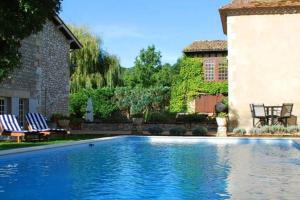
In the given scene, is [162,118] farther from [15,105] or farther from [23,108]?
[15,105]

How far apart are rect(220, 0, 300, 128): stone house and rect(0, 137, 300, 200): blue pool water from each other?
240 inches

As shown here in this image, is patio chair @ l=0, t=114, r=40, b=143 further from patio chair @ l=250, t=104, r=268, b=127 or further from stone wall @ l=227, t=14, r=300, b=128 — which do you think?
stone wall @ l=227, t=14, r=300, b=128

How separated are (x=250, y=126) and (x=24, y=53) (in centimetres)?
993

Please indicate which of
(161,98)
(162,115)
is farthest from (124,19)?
(162,115)

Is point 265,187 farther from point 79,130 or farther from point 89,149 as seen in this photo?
point 79,130

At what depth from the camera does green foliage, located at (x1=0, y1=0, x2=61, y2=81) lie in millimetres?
10969

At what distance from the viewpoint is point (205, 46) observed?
107 ft

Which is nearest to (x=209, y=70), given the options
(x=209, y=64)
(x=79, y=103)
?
(x=209, y=64)

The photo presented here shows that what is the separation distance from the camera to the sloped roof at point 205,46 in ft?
105

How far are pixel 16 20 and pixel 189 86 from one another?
20.2 m

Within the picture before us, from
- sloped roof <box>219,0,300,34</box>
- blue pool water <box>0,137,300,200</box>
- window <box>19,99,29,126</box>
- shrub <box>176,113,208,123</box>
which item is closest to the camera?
blue pool water <box>0,137,300,200</box>

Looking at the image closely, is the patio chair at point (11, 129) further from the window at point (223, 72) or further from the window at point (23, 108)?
the window at point (223, 72)

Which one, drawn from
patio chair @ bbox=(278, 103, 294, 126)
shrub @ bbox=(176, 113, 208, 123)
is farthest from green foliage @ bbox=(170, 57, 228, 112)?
patio chair @ bbox=(278, 103, 294, 126)

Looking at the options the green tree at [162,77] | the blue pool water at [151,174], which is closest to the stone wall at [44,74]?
the blue pool water at [151,174]
